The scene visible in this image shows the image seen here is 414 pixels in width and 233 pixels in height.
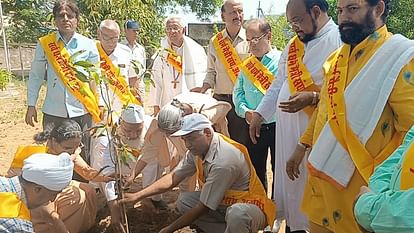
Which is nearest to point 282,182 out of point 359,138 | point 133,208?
point 359,138

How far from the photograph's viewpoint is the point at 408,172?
1.42 metres

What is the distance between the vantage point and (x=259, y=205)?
10.0 ft

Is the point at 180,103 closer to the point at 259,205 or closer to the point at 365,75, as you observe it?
the point at 259,205

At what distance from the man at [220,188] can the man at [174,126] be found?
9.4 inches

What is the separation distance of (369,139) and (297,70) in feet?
2.96

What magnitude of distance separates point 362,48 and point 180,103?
1456 mm

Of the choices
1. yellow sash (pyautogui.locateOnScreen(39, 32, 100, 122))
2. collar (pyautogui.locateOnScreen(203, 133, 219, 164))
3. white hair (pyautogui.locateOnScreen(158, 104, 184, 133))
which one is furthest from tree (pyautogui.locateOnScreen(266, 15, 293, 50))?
collar (pyautogui.locateOnScreen(203, 133, 219, 164))

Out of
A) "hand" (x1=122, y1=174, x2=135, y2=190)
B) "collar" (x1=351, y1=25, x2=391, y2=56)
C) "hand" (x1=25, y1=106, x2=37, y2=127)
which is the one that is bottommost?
"hand" (x1=122, y1=174, x2=135, y2=190)

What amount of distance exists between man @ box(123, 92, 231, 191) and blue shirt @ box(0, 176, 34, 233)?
3.64ft

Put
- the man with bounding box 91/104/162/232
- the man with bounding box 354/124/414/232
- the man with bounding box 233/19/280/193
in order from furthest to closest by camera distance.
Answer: the man with bounding box 233/19/280/193, the man with bounding box 91/104/162/232, the man with bounding box 354/124/414/232

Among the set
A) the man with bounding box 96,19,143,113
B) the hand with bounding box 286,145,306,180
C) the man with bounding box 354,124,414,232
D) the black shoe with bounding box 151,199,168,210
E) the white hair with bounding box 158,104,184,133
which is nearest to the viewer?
the man with bounding box 354,124,414,232

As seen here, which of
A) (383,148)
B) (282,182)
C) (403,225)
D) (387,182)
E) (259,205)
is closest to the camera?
(403,225)

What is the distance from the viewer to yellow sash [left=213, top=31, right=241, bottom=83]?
430 cm

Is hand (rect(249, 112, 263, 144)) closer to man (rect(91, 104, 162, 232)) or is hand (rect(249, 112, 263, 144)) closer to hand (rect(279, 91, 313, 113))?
hand (rect(279, 91, 313, 113))
